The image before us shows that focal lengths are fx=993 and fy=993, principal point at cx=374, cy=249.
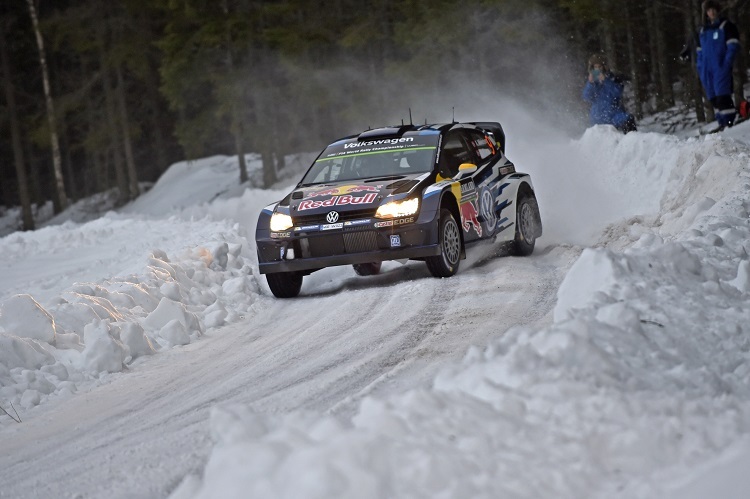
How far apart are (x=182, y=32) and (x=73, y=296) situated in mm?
26002

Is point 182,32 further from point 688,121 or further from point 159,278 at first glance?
point 159,278

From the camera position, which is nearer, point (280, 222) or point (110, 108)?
point (280, 222)

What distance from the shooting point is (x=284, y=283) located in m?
10.1

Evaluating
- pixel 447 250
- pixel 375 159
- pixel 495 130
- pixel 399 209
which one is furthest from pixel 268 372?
pixel 495 130

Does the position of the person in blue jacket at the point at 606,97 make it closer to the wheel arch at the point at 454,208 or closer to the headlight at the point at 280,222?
the wheel arch at the point at 454,208

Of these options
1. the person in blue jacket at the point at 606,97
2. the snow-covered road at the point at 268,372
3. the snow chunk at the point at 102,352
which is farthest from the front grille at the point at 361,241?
the person in blue jacket at the point at 606,97

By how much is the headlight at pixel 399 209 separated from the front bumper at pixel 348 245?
0.09m

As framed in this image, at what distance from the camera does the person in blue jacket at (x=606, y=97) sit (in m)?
17.3

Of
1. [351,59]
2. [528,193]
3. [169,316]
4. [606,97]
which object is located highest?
[351,59]

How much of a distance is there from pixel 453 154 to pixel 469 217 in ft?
2.81

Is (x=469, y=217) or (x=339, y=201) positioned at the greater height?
(x=339, y=201)

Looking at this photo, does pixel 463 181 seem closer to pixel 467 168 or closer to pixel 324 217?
pixel 467 168

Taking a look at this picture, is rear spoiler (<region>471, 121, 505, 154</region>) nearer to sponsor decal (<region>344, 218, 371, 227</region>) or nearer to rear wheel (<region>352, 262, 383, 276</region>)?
rear wheel (<region>352, 262, 383, 276</region>)

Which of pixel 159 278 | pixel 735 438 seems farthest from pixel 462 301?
pixel 735 438
